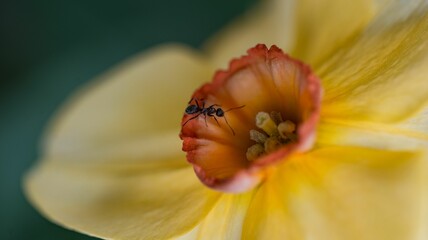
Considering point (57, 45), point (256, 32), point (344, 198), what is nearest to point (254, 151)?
point (344, 198)

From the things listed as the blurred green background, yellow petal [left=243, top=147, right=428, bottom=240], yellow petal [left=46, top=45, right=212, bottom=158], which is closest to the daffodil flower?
yellow petal [left=243, top=147, right=428, bottom=240]

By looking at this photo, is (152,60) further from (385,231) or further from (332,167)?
(385,231)

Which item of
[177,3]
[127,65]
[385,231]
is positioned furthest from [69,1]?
[385,231]

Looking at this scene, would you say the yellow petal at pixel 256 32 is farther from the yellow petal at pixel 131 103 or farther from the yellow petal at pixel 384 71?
the yellow petal at pixel 384 71

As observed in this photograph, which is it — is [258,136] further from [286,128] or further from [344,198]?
[344,198]

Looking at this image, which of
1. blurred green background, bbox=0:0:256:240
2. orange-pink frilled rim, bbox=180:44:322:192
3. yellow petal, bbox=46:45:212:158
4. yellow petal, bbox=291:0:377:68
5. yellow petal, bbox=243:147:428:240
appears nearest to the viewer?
yellow petal, bbox=243:147:428:240

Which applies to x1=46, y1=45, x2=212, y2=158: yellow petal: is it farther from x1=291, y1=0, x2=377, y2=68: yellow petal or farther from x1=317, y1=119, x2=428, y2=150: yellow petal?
x1=317, y1=119, x2=428, y2=150: yellow petal
